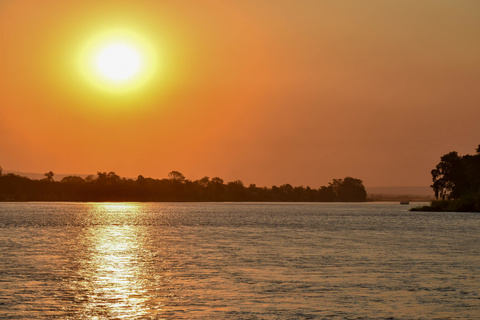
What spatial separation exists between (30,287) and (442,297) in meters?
24.6

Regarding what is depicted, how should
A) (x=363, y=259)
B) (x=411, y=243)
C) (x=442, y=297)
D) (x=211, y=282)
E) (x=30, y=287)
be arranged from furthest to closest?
(x=411, y=243)
(x=363, y=259)
(x=211, y=282)
(x=30, y=287)
(x=442, y=297)

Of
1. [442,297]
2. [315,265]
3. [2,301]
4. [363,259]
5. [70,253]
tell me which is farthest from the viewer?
[70,253]

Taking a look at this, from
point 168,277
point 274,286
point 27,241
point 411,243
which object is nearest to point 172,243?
point 27,241

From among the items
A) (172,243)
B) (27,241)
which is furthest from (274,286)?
(27,241)

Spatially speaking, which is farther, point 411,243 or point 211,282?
point 411,243

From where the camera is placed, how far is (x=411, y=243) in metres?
87.1

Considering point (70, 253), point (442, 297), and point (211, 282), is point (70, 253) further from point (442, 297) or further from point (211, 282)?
point (442, 297)

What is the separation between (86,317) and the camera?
108 feet

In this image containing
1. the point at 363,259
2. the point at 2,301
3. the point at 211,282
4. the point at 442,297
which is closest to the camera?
the point at 2,301

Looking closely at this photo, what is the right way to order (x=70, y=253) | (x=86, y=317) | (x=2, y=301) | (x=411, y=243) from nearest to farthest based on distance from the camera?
(x=86, y=317) → (x=2, y=301) → (x=70, y=253) → (x=411, y=243)

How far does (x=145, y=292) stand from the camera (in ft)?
136

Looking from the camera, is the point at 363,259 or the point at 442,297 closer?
the point at 442,297

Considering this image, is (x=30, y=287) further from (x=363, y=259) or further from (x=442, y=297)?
(x=363, y=259)

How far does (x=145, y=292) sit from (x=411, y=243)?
53.2 meters
